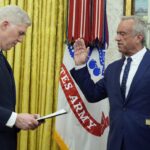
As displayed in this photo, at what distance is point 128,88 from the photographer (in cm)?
251

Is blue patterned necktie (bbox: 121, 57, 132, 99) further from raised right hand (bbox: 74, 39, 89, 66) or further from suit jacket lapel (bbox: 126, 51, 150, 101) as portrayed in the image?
raised right hand (bbox: 74, 39, 89, 66)

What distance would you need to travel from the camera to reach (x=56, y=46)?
137 inches

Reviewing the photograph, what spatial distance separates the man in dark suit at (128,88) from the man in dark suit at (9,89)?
0.70 meters

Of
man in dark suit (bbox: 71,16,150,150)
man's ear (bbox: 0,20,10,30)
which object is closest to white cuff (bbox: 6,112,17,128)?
man's ear (bbox: 0,20,10,30)

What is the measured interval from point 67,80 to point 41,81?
324mm

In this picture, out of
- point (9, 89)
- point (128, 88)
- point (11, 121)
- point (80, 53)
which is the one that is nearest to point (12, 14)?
point (9, 89)

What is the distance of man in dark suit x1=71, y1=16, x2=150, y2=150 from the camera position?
7.99ft

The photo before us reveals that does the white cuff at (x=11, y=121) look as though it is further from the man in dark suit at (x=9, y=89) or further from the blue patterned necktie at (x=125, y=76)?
the blue patterned necktie at (x=125, y=76)

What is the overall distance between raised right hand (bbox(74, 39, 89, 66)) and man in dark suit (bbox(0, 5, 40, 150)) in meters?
0.73

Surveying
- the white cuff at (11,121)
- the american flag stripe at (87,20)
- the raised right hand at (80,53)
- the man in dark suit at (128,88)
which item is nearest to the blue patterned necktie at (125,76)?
the man in dark suit at (128,88)

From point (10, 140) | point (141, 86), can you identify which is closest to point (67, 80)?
point (141, 86)

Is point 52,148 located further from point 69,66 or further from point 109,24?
point 109,24

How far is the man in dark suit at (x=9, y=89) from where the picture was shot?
1.98 meters

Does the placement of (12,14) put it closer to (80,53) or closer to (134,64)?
(80,53)
